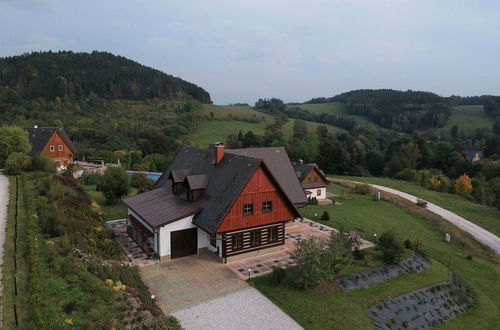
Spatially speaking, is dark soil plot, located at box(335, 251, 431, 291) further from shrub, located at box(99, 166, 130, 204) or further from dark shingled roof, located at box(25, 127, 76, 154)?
dark shingled roof, located at box(25, 127, 76, 154)

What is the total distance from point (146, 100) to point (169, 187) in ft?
347

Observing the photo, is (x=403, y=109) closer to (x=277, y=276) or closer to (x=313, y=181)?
(x=313, y=181)

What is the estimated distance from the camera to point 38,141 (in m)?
54.8

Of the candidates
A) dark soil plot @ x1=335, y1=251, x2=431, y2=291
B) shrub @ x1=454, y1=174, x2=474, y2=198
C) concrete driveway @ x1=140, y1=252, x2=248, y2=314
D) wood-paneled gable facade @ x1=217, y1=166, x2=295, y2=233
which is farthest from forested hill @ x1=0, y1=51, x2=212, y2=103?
dark soil plot @ x1=335, y1=251, x2=431, y2=291

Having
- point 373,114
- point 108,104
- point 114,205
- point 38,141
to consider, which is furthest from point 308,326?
point 373,114

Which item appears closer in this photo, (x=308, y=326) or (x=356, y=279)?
(x=308, y=326)

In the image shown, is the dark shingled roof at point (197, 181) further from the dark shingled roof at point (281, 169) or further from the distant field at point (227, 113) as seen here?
the distant field at point (227, 113)

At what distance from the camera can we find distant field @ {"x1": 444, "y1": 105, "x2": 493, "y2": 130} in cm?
13250

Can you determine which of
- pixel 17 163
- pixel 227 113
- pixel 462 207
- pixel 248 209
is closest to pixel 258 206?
pixel 248 209

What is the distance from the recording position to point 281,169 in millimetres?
32188

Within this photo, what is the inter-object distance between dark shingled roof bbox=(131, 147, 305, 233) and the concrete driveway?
231cm

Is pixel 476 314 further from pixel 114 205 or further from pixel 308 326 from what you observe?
pixel 114 205

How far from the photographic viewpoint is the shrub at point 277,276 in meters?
19.1

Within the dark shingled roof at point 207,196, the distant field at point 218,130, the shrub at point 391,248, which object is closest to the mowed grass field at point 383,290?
the shrub at point 391,248
